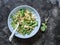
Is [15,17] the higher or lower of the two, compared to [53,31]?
higher

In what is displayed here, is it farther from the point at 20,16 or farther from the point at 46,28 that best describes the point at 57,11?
the point at 20,16

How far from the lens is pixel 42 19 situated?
1371mm

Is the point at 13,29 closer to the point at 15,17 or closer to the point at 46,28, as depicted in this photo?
the point at 15,17

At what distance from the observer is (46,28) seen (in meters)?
1.35

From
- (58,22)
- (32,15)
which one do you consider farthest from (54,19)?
(32,15)

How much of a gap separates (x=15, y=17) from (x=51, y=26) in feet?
0.90

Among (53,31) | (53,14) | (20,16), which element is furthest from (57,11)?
(20,16)

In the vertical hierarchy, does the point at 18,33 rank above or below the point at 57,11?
below

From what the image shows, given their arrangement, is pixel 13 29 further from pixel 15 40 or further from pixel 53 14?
pixel 53 14

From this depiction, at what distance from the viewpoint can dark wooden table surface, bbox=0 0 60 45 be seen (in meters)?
1.34

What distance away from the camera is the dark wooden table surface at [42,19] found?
1344mm

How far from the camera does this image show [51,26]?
1.36 meters

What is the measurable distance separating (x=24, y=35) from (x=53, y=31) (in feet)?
0.72

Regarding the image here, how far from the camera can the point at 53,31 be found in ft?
4.45
